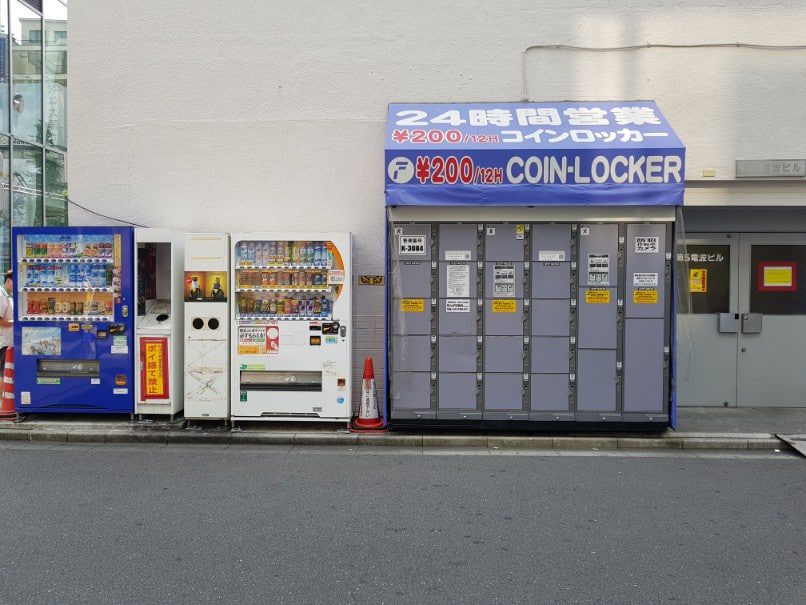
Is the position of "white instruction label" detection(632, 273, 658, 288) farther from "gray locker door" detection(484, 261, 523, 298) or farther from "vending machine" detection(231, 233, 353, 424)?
"vending machine" detection(231, 233, 353, 424)

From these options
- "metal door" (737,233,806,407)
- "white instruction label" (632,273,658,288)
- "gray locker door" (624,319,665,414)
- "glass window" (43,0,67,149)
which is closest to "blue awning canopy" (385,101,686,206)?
"white instruction label" (632,273,658,288)

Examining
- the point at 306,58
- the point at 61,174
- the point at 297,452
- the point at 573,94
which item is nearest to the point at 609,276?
the point at 573,94

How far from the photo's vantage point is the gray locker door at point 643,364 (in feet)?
25.9

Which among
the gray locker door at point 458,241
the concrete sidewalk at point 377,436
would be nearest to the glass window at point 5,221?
the concrete sidewalk at point 377,436

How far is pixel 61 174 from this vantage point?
16.6 m

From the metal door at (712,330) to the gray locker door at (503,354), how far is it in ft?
9.67

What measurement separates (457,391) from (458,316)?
0.92 m

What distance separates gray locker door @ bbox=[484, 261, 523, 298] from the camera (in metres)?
7.94

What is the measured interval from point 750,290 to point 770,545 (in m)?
5.61

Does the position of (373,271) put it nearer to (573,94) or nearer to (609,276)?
(609,276)

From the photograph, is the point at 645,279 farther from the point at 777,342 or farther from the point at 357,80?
the point at 357,80

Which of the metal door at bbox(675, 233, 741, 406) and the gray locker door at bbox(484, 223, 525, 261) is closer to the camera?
the gray locker door at bbox(484, 223, 525, 261)

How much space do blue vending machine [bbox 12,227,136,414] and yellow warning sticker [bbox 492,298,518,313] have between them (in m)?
4.51

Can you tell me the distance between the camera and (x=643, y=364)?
26.0ft
